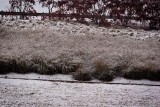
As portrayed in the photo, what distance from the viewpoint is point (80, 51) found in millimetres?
9023

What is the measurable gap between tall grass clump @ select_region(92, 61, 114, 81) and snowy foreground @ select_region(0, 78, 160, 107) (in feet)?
2.23

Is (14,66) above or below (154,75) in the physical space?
above

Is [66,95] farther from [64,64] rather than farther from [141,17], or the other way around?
[141,17]

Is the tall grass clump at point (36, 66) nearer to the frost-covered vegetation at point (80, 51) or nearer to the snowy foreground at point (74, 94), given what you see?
the frost-covered vegetation at point (80, 51)

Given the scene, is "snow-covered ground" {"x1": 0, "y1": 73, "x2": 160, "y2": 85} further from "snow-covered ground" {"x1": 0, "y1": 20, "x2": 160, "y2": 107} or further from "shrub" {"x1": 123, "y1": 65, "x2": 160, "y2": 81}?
"shrub" {"x1": 123, "y1": 65, "x2": 160, "y2": 81}

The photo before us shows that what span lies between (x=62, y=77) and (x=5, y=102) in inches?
102

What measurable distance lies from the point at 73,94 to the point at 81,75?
1.64m

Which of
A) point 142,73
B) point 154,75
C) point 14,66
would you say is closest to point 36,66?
point 14,66

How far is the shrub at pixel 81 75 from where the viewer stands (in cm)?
753

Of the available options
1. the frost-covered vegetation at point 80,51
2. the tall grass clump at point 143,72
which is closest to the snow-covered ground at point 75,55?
the frost-covered vegetation at point 80,51

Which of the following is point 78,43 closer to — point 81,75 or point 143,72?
point 81,75

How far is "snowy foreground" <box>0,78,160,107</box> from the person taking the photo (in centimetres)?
534

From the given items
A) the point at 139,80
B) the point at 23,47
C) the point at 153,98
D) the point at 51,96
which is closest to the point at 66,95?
the point at 51,96

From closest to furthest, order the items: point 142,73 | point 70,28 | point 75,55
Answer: point 142,73, point 75,55, point 70,28
